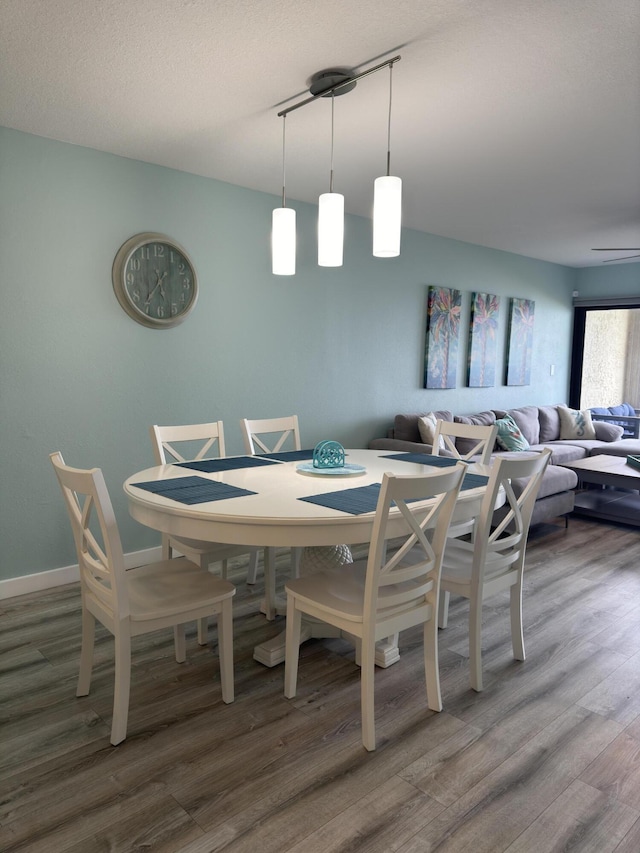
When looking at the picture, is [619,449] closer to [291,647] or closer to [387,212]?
[387,212]

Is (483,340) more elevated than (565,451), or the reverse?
(483,340)

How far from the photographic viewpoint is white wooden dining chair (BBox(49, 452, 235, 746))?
1.84 m

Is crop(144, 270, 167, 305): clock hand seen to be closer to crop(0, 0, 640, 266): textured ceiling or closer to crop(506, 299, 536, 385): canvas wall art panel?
→ crop(0, 0, 640, 266): textured ceiling

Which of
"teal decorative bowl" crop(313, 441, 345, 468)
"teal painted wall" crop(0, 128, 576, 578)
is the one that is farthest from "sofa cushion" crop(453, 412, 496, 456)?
"teal decorative bowl" crop(313, 441, 345, 468)

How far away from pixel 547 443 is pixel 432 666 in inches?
179

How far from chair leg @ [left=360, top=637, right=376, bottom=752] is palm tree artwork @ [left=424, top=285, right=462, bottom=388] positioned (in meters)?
3.77

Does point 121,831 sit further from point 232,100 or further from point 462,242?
point 462,242

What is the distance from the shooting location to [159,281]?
3535 millimetres

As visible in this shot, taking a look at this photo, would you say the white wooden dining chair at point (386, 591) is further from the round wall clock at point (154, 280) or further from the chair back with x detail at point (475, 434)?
the round wall clock at point (154, 280)

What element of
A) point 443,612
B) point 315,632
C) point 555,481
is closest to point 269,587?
point 315,632

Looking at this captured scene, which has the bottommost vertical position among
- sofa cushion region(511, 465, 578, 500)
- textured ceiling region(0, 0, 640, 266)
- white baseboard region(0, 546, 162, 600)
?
white baseboard region(0, 546, 162, 600)

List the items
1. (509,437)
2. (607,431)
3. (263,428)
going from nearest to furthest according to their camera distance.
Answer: (263,428) → (509,437) → (607,431)

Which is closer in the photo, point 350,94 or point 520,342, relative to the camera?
point 350,94

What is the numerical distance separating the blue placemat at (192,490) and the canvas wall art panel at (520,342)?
472 centimetres
